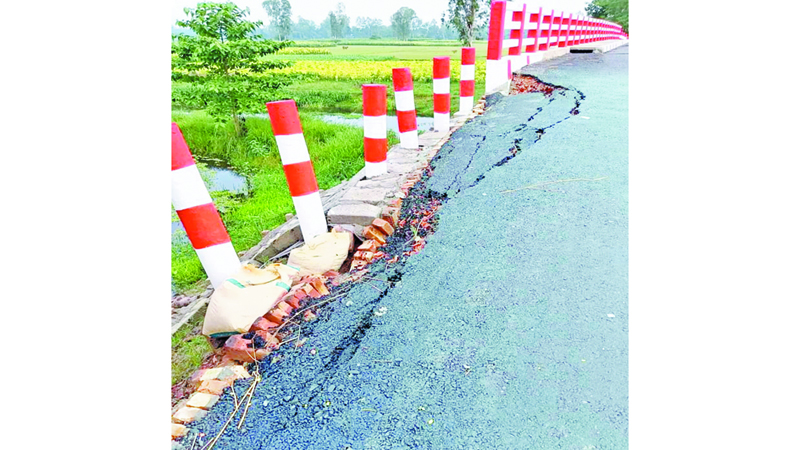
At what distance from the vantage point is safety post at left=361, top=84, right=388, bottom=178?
2.86m

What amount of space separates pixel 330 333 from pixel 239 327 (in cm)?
30

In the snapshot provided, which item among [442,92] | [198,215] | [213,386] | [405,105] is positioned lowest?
[213,386]

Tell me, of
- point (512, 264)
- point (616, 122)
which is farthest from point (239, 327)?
point (616, 122)

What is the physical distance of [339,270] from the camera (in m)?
2.13

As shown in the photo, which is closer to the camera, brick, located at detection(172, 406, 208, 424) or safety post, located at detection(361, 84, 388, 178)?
brick, located at detection(172, 406, 208, 424)

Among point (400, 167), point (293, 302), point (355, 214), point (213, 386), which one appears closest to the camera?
point (213, 386)

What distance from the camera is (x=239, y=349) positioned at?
4.89ft

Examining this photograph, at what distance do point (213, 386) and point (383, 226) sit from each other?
109cm

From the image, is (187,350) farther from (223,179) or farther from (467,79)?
(467,79)

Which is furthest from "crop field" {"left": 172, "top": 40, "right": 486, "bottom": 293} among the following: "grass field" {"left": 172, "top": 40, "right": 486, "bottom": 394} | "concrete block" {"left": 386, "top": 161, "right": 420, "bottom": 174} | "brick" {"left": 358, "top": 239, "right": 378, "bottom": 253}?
"brick" {"left": 358, "top": 239, "right": 378, "bottom": 253}

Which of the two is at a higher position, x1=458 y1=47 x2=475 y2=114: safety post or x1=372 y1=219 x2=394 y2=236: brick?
x1=458 y1=47 x2=475 y2=114: safety post

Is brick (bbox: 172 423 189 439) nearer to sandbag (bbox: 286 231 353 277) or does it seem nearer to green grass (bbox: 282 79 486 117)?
sandbag (bbox: 286 231 353 277)

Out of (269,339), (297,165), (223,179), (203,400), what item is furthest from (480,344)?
(223,179)

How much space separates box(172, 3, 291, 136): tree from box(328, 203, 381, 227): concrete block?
1690 mm
